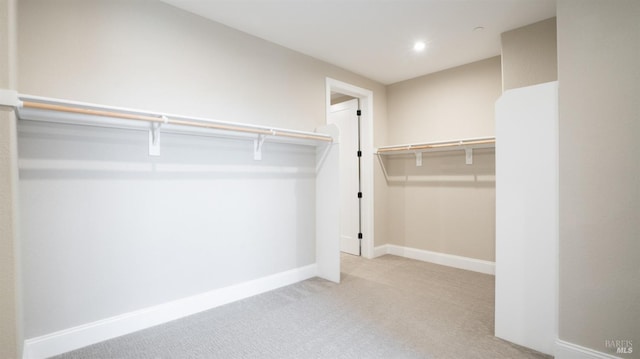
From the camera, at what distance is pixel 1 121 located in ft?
4.53

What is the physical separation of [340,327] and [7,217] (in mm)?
2116

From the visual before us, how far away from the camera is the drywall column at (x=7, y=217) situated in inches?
54.1

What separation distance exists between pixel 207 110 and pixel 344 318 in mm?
2166

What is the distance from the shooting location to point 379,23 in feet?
9.34

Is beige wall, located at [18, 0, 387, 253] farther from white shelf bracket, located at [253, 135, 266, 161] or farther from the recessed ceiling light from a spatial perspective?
the recessed ceiling light

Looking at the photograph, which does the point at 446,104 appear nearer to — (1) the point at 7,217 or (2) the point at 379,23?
(2) the point at 379,23

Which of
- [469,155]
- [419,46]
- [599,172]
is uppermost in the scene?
[419,46]

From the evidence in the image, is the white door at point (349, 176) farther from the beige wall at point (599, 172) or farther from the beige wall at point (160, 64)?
the beige wall at point (599, 172)

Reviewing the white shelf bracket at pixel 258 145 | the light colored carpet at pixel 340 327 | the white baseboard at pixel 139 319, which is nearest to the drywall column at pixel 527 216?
the light colored carpet at pixel 340 327

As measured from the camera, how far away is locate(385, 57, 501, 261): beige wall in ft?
12.3

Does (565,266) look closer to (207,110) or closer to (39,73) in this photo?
(207,110)

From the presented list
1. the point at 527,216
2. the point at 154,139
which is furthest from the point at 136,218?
the point at 527,216

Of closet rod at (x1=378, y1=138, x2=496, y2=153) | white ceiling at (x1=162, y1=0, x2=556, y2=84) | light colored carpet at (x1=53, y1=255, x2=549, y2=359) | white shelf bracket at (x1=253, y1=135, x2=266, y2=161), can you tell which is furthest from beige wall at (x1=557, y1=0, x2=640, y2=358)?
white shelf bracket at (x1=253, y1=135, x2=266, y2=161)

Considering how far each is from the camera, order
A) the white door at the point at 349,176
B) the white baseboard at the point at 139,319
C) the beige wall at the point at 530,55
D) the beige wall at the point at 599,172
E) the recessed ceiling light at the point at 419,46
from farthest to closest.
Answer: the white door at the point at 349,176 < the recessed ceiling light at the point at 419,46 < the beige wall at the point at 530,55 < the white baseboard at the point at 139,319 < the beige wall at the point at 599,172
